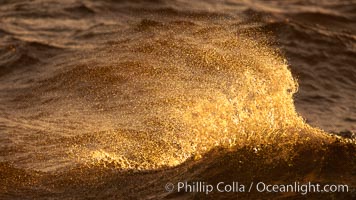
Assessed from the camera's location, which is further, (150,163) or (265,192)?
(150,163)

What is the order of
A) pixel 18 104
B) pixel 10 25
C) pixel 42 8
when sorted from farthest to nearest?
1. pixel 42 8
2. pixel 10 25
3. pixel 18 104

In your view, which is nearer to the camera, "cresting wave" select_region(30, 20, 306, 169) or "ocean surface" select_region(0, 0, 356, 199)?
"ocean surface" select_region(0, 0, 356, 199)

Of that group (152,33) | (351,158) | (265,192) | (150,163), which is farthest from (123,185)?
(152,33)

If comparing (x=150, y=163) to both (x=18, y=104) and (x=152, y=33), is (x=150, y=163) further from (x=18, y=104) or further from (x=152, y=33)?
(x=152, y=33)

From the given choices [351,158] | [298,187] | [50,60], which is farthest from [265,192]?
[50,60]

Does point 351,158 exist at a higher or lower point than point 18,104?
higher

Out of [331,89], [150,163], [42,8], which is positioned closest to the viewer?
[150,163]

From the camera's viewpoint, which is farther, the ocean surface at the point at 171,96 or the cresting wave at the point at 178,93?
the cresting wave at the point at 178,93
